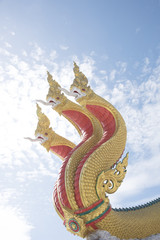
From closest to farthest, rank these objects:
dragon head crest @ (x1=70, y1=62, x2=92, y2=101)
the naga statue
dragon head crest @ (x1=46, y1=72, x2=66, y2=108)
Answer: the naga statue → dragon head crest @ (x1=70, y1=62, x2=92, y2=101) → dragon head crest @ (x1=46, y1=72, x2=66, y2=108)

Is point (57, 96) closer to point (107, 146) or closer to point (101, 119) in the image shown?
point (101, 119)

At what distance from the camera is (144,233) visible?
251 inches

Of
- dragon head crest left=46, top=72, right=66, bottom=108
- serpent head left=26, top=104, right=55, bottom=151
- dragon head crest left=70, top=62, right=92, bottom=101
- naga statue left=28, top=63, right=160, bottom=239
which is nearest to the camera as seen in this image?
naga statue left=28, top=63, right=160, bottom=239

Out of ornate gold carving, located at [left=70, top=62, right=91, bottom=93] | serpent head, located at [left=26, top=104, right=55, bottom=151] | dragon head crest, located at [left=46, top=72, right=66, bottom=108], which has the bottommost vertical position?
serpent head, located at [left=26, top=104, right=55, bottom=151]

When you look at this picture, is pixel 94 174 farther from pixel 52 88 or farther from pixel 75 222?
pixel 52 88

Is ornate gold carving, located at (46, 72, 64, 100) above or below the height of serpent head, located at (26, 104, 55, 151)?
above

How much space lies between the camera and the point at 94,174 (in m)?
6.38

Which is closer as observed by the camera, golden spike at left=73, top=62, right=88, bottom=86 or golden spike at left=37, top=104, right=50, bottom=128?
golden spike at left=73, top=62, right=88, bottom=86

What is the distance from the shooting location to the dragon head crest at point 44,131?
8.87m

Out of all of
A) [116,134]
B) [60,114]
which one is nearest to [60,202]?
[116,134]

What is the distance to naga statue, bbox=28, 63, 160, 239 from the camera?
6.04 meters

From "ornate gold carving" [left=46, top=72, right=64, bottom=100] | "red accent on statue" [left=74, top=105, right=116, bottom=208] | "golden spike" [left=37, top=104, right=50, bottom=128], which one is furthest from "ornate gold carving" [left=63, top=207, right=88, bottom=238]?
"ornate gold carving" [left=46, top=72, right=64, bottom=100]

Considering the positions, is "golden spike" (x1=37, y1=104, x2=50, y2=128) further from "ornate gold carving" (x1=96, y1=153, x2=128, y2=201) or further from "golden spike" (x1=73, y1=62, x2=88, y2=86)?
"ornate gold carving" (x1=96, y1=153, x2=128, y2=201)

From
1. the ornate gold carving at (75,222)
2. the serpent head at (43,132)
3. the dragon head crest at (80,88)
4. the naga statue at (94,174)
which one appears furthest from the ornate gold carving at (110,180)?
the serpent head at (43,132)
